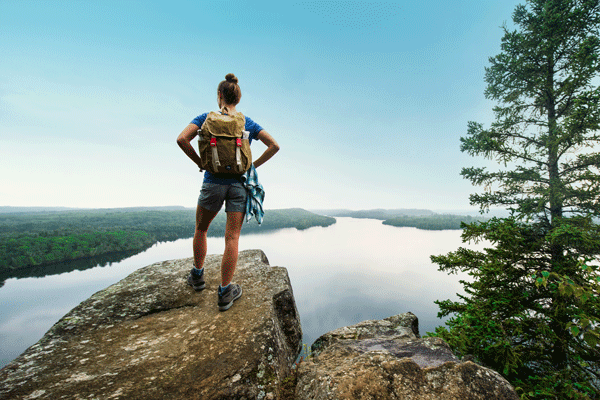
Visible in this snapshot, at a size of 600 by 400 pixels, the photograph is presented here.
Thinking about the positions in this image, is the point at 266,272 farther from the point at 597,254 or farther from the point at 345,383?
the point at 597,254

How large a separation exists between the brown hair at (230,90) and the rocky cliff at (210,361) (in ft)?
9.31

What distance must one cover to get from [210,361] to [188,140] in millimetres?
2452

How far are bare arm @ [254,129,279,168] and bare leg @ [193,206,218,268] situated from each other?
0.96 meters

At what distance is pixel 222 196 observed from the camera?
8.87 ft

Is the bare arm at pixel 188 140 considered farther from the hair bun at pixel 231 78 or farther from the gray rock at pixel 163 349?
the gray rock at pixel 163 349

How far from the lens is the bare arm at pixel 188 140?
2576 mm

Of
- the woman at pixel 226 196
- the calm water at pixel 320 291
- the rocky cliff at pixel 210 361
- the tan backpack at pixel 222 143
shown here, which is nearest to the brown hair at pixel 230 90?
the woman at pixel 226 196

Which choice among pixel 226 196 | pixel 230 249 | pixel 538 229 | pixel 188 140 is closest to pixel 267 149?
pixel 226 196

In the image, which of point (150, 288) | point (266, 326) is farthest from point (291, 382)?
point (150, 288)

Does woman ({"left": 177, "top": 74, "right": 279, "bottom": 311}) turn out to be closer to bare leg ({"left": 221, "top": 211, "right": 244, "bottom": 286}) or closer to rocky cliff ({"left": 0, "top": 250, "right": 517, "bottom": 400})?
bare leg ({"left": 221, "top": 211, "right": 244, "bottom": 286})

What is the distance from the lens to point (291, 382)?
6.67ft

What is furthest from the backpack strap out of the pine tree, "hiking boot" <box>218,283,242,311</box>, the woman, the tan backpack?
the pine tree

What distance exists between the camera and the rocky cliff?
5.24ft

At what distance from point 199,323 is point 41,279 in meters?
50.7
